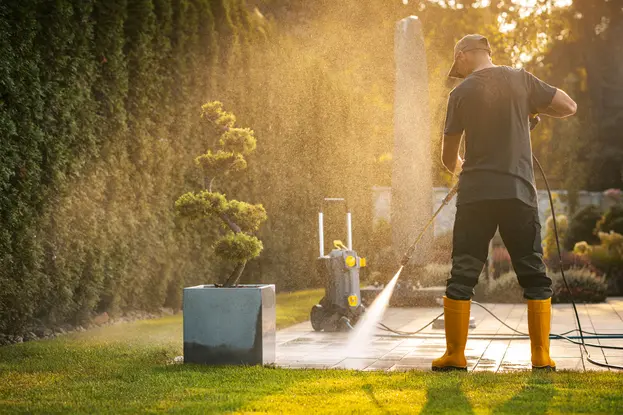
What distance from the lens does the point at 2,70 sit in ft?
20.4

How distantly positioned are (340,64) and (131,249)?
752cm

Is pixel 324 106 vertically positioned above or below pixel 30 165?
above

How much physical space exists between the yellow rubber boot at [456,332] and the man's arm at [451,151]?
79 cm

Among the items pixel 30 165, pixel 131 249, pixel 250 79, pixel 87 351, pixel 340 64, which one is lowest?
pixel 87 351

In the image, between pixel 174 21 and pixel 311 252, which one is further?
pixel 311 252

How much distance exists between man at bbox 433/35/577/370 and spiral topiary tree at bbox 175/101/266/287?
4.55 ft

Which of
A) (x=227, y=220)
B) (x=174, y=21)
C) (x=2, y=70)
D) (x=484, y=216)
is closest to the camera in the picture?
(x=484, y=216)

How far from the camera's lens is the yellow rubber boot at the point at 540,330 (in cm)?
462

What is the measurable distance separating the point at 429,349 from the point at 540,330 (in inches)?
59.6

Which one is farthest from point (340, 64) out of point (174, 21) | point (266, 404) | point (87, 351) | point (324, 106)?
point (266, 404)

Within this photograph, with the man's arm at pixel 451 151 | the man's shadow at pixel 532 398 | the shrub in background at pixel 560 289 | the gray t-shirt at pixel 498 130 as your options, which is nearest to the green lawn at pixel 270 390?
the man's shadow at pixel 532 398

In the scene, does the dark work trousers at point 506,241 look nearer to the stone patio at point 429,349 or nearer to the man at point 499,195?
the man at point 499,195

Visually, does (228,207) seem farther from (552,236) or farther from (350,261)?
(552,236)

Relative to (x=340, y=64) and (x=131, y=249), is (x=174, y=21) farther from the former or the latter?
(x=340, y=64)
